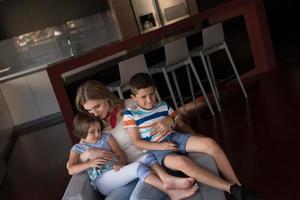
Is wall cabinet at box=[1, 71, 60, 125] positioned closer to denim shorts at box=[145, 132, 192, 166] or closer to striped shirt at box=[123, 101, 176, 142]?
striped shirt at box=[123, 101, 176, 142]

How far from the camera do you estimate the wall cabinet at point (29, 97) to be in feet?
21.1

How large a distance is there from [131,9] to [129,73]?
12.0ft

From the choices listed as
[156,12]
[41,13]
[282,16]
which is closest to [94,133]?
[41,13]

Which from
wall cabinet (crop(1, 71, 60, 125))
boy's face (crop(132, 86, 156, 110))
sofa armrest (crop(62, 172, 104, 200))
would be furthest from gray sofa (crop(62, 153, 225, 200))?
wall cabinet (crop(1, 71, 60, 125))

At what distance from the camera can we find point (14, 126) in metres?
6.58

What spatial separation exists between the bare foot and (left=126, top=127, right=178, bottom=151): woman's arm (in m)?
0.26

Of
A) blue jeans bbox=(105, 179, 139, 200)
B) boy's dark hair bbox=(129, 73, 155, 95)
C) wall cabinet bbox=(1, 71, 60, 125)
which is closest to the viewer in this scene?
blue jeans bbox=(105, 179, 139, 200)

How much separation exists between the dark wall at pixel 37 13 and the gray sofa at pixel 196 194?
16.7 feet

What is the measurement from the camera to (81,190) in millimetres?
2051

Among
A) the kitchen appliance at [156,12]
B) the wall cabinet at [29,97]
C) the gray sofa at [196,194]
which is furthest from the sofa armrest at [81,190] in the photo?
the kitchen appliance at [156,12]

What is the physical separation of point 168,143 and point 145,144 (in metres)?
0.13

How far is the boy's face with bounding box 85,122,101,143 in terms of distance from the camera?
88.2 inches

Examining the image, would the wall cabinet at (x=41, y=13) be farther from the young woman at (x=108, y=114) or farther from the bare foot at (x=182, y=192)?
the bare foot at (x=182, y=192)

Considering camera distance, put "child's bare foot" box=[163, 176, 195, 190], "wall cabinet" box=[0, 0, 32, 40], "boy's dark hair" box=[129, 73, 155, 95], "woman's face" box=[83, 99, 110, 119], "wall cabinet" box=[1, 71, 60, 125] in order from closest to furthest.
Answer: "child's bare foot" box=[163, 176, 195, 190] < "boy's dark hair" box=[129, 73, 155, 95] < "woman's face" box=[83, 99, 110, 119] < "wall cabinet" box=[1, 71, 60, 125] < "wall cabinet" box=[0, 0, 32, 40]
